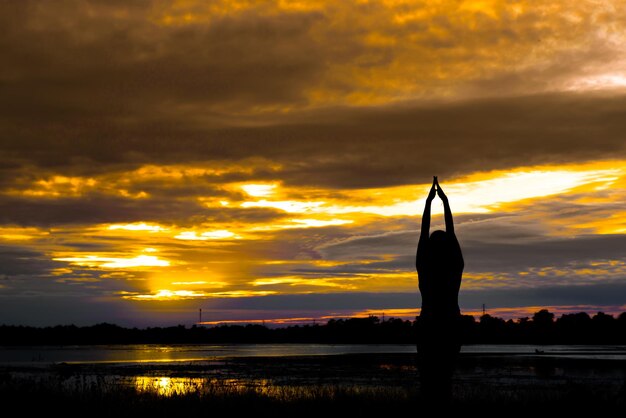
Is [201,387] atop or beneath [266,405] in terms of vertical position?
beneath

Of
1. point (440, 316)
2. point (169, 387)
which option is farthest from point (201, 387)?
point (440, 316)

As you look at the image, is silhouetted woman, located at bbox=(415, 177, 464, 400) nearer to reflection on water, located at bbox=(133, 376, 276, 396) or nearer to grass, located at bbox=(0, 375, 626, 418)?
grass, located at bbox=(0, 375, 626, 418)

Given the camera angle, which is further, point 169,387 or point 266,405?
point 169,387

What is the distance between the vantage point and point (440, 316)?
1703cm

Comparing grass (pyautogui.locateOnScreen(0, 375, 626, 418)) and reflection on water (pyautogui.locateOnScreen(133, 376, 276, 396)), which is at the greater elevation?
grass (pyautogui.locateOnScreen(0, 375, 626, 418))

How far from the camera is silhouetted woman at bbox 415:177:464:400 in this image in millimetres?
16984

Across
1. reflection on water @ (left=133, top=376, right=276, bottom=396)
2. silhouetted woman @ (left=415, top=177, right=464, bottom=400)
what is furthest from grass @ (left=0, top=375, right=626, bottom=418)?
reflection on water @ (left=133, top=376, right=276, bottom=396)

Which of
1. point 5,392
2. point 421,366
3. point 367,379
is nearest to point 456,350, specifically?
point 421,366

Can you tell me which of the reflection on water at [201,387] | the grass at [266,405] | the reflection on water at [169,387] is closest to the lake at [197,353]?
the reflection on water at [169,387]

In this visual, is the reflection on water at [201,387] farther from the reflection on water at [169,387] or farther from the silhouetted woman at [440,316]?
the silhouetted woman at [440,316]

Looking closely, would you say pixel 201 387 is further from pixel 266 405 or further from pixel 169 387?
pixel 266 405

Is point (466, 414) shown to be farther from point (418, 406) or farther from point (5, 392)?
point (5, 392)

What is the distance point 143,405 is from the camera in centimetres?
1859

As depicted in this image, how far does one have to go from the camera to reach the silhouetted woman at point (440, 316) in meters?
17.0
